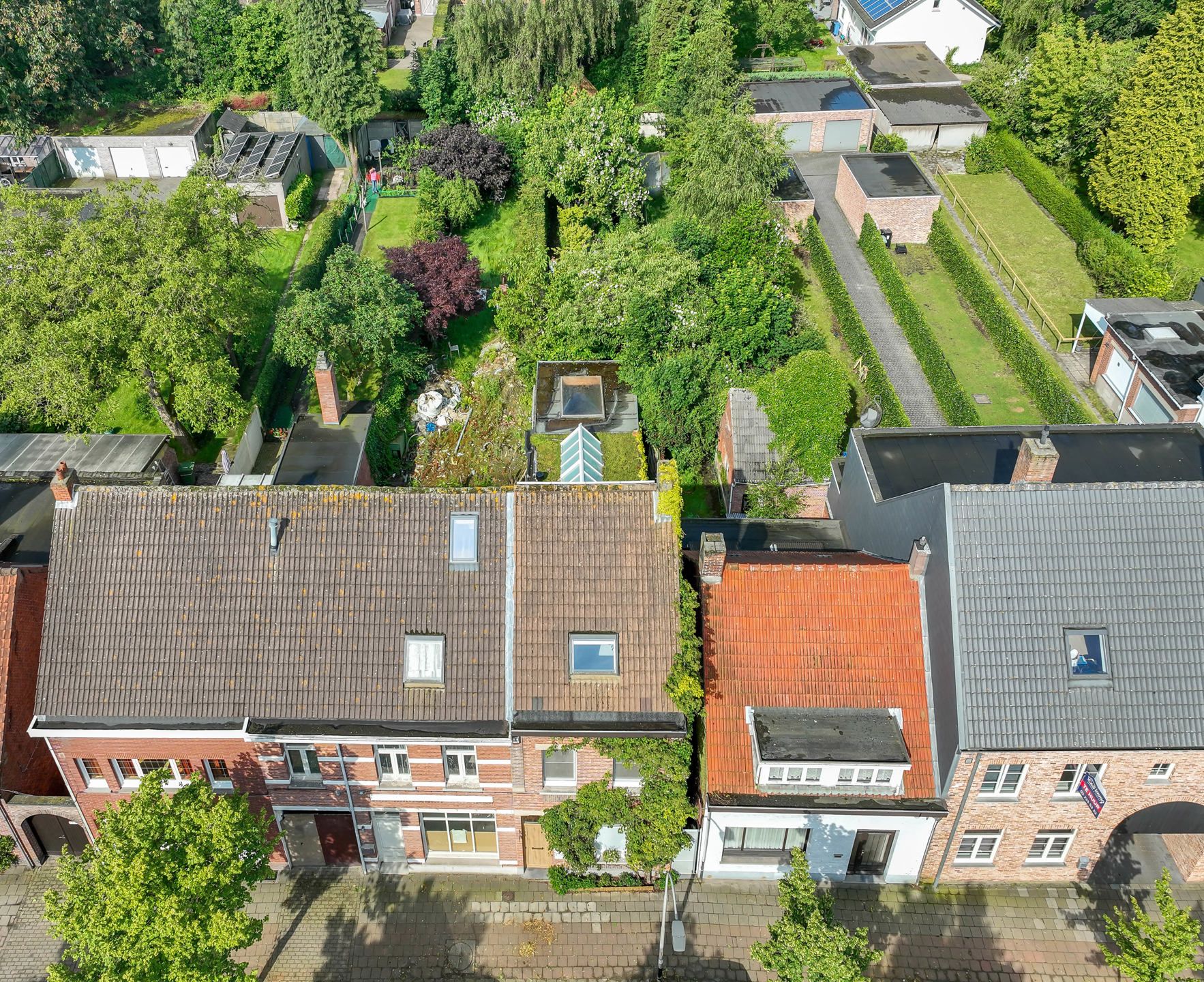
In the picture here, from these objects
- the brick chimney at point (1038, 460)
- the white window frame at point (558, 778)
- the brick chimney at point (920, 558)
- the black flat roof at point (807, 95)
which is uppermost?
the brick chimney at point (1038, 460)

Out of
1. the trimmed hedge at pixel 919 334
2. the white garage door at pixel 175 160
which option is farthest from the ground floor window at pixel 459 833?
the white garage door at pixel 175 160

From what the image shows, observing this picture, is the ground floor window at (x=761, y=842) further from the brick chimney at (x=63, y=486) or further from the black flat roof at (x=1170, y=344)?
the black flat roof at (x=1170, y=344)

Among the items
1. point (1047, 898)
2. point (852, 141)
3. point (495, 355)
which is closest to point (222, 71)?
point (495, 355)

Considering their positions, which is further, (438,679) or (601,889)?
(601,889)

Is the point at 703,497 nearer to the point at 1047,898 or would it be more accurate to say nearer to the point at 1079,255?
the point at 1047,898

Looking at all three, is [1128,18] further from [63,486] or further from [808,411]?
[63,486]

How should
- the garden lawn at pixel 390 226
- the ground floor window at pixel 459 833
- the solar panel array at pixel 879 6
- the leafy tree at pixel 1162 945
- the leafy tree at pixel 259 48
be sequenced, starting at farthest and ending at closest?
the solar panel array at pixel 879 6 < the leafy tree at pixel 259 48 < the garden lawn at pixel 390 226 < the ground floor window at pixel 459 833 < the leafy tree at pixel 1162 945

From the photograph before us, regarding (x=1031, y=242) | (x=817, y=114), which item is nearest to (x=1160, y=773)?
(x=1031, y=242)
